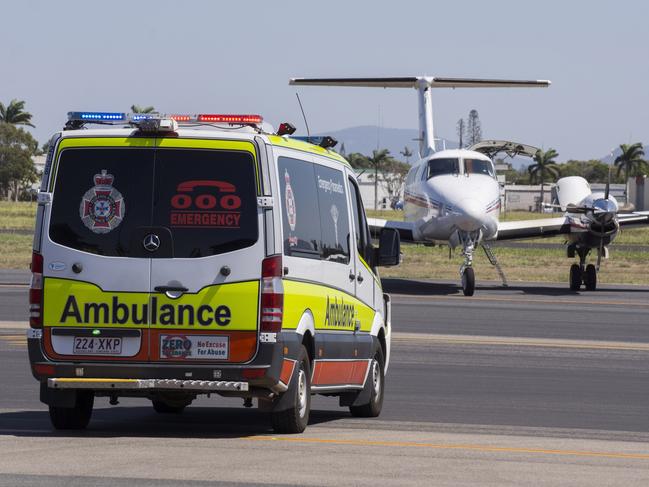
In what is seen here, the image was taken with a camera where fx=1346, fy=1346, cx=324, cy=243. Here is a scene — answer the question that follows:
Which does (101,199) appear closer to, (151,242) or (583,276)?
(151,242)

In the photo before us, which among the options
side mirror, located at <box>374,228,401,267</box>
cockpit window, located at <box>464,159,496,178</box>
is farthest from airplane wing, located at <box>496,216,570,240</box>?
side mirror, located at <box>374,228,401,267</box>

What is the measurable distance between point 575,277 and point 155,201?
2693cm

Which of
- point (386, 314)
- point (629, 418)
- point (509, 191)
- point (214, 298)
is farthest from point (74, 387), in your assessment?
point (509, 191)

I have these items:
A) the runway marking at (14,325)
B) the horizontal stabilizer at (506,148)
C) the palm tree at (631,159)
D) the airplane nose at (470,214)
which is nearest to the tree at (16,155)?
the palm tree at (631,159)

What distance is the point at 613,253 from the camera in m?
59.4

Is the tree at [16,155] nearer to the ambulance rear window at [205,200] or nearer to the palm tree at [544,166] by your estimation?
the palm tree at [544,166]

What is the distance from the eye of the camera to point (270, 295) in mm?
10367

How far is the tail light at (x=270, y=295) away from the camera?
34.0 feet

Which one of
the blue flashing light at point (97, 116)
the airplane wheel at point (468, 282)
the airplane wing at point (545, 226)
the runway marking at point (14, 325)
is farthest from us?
the airplane wing at point (545, 226)

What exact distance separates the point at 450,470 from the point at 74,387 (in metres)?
3.19

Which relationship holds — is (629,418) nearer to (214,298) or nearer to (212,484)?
(214,298)

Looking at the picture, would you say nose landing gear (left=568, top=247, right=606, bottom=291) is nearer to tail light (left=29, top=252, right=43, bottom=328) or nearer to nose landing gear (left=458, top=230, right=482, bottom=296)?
nose landing gear (left=458, top=230, right=482, bottom=296)

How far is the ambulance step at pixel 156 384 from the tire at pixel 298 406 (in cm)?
57

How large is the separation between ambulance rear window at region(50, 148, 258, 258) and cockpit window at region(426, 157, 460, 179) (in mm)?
24766
